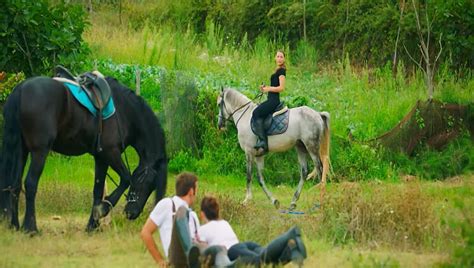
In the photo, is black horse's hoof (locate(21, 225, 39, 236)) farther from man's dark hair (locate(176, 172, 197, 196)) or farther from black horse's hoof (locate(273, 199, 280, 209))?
black horse's hoof (locate(273, 199, 280, 209))

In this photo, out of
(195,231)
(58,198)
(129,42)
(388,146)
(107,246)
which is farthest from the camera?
(129,42)

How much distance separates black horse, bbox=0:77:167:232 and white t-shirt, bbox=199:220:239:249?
329 cm

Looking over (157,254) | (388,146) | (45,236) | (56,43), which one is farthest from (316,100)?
(157,254)

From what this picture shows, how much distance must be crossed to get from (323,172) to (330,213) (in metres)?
4.64

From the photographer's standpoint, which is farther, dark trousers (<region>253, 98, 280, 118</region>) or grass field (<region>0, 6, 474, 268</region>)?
dark trousers (<region>253, 98, 280, 118</region>)

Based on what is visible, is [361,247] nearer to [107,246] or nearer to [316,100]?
[107,246]

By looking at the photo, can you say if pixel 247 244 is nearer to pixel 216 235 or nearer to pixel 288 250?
pixel 216 235

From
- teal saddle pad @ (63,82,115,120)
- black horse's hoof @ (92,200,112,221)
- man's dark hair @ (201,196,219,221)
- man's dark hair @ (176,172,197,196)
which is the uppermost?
teal saddle pad @ (63,82,115,120)

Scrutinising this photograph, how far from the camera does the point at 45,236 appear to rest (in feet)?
40.2

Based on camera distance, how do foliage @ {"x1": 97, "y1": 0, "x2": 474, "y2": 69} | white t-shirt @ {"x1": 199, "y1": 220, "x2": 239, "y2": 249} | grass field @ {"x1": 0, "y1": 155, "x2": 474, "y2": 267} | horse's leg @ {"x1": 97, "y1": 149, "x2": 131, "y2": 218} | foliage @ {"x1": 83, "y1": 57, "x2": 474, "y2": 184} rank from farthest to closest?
foliage @ {"x1": 97, "y1": 0, "x2": 474, "y2": 69}
foliage @ {"x1": 83, "y1": 57, "x2": 474, "y2": 184}
horse's leg @ {"x1": 97, "y1": 149, "x2": 131, "y2": 218}
grass field @ {"x1": 0, "y1": 155, "x2": 474, "y2": 267}
white t-shirt @ {"x1": 199, "y1": 220, "x2": 239, "y2": 249}

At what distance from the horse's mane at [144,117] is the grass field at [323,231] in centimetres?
105

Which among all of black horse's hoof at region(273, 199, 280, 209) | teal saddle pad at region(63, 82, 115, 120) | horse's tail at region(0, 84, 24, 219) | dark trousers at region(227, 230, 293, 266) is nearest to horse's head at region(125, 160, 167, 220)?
teal saddle pad at region(63, 82, 115, 120)

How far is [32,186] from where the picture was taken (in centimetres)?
1257

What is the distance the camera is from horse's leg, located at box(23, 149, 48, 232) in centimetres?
1249
